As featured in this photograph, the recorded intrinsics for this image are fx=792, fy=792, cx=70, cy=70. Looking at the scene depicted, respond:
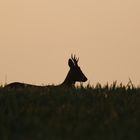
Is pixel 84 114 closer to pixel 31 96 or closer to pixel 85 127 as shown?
pixel 85 127

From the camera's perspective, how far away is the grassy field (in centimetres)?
1217

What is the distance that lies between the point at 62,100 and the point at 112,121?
6.18 feet

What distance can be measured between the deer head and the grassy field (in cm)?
1550

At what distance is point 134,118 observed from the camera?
13.0 meters

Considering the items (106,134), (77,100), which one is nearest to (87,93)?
(77,100)

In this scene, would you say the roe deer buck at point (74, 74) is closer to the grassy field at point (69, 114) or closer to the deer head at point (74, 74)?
the deer head at point (74, 74)

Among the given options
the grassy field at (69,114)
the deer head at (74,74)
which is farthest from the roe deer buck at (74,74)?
the grassy field at (69,114)

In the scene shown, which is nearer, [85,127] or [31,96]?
[85,127]

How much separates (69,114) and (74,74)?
18346 mm

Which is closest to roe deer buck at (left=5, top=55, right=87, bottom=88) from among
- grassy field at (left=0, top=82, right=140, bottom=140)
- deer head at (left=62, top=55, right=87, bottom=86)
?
deer head at (left=62, top=55, right=87, bottom=86)

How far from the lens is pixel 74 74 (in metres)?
31.6

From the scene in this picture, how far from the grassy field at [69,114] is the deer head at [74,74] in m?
15.5

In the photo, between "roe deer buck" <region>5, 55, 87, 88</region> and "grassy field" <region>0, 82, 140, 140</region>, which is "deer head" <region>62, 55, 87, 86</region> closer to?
"roe deer buck" <region>5, 55, 87, 88</region>

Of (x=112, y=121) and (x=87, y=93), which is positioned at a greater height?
(x=87, y=93)
